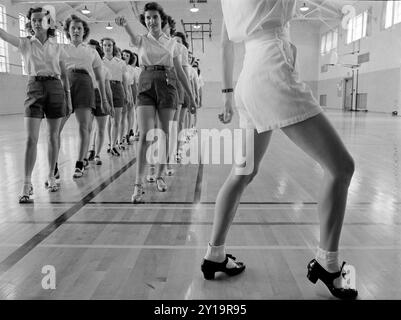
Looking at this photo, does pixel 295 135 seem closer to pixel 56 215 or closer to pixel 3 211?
pixel 56 215

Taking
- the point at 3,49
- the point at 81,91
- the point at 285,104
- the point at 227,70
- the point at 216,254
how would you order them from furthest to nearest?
the point at 3,49 → the point at 81,91 → the point at 216,254 → the point at 227,70 → the point at 285,104

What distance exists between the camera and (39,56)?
153 inches

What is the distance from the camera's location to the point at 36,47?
387cm

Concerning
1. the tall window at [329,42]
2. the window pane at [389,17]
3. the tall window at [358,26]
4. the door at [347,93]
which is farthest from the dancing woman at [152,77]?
the tall window at [329,42]

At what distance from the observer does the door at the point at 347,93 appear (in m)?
25.8

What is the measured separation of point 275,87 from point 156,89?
7.70 ft

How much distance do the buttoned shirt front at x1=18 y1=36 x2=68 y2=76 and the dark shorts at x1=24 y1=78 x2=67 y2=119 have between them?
3.7 inches

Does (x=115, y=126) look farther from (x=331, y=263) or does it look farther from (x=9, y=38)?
(x=331, y=263)

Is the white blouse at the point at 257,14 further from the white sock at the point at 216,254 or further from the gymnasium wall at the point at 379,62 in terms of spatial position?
the gymnasium wall at the point at 379,62

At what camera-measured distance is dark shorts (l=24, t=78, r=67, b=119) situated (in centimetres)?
385

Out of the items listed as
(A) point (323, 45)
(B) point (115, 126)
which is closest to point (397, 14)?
(A) point (323, 45)

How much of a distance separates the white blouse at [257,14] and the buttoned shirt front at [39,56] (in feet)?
8.51

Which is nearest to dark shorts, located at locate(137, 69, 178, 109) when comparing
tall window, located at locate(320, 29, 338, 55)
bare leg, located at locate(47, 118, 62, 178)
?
bare leg, located at locate(47, 118, 62, 178)

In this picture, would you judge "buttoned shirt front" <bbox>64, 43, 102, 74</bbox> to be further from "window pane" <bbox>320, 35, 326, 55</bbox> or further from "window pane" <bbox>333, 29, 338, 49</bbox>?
"window pane" <bbox>320, 35, 326, 55</bbox>
